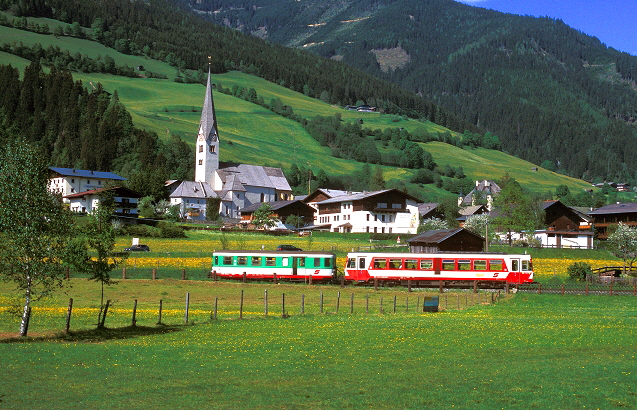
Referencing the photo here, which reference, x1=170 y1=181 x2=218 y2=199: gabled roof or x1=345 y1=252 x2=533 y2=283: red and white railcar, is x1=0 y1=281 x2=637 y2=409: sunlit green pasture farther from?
x1=170 y1=181 x2=218 y2=199: gabled roof

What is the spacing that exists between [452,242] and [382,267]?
59.9ft

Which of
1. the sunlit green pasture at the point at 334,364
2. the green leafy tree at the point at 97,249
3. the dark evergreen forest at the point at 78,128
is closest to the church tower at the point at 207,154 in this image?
the dark evergreen forest at the point at 78,128

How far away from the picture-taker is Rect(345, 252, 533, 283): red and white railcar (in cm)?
5288

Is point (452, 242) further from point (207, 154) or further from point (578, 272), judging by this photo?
point (207, 154)

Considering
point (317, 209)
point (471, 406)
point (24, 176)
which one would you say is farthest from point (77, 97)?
point (471, 406)

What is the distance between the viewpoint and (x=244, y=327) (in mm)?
27219

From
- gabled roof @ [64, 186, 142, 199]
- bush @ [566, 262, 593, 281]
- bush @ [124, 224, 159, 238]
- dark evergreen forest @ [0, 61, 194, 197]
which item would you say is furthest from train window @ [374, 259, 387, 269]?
dark evergreen forest @ [0, 61, 194, 197]

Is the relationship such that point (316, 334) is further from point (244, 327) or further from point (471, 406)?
point (471, 406)

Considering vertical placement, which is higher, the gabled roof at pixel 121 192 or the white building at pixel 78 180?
the white building at pixel 78 180

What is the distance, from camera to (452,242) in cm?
7012

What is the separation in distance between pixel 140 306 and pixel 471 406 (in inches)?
1060

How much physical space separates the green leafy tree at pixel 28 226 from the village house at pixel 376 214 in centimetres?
8528

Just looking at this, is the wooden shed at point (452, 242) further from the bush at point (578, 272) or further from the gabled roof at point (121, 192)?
the gabled roof at point (121, 192)

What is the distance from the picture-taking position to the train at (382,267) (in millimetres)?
52938
